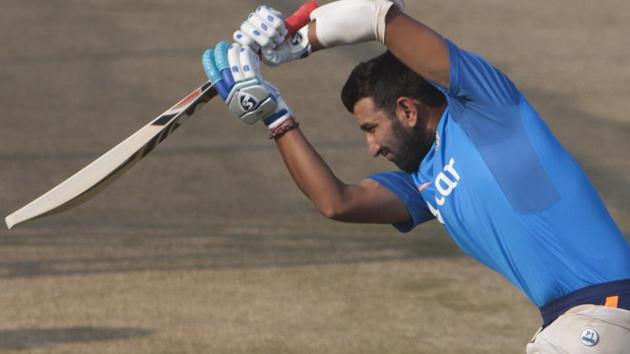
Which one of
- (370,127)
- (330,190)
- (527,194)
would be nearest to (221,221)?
(330,190)

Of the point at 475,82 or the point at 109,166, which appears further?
the point at 109,166

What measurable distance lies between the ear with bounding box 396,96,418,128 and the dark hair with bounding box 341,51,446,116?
2 centimetres

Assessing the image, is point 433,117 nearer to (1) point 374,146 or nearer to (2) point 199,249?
(1) point 374,146

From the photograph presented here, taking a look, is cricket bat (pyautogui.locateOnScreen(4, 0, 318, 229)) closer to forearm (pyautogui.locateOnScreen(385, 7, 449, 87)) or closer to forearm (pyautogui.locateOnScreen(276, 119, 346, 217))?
forearm (pyautogui.locateOnScreen(276, 119, 346, 217))

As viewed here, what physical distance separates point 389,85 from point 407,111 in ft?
0.36

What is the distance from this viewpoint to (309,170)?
4.55m

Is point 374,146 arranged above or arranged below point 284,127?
below

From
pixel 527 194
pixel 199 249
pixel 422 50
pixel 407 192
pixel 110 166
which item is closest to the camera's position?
pixel 422 50

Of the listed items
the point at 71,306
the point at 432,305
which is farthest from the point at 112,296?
the point at 432,305

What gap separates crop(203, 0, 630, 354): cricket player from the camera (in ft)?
13.9

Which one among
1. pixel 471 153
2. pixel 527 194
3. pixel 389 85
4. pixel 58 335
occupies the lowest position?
pixel 58 335

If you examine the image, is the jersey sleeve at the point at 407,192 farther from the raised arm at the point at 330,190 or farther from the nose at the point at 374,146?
the nose at the point at 374,146

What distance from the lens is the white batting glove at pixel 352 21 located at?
168 inches

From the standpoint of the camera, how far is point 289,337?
698 centimetres
